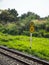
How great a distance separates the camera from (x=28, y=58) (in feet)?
52.5

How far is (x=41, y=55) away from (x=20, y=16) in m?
39.8

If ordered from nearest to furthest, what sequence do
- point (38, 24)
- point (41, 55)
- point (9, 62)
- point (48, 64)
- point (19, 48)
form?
point (48, 64) → point (9, 62) → point (41, 55) → point (19, 48) → point (38, 24)

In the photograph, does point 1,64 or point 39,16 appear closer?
point 1,64

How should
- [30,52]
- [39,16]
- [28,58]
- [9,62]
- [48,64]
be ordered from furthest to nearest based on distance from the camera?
[39,16] < [30,52] < [28,58] < [9,62] < [48,64]

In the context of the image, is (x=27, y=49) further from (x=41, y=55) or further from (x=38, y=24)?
(x=38, y=24)

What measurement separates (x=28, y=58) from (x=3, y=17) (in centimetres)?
3666

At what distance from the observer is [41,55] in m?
17.3

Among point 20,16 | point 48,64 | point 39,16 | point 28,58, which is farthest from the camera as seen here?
point 20,16

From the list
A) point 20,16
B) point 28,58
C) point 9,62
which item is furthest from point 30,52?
point 20,16

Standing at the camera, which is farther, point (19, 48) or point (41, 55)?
point (19, 48)

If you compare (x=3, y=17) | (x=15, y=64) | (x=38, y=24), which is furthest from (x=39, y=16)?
(x=15, y=64)

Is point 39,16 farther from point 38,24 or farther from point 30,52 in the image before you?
point 30,52

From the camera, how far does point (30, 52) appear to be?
731 inches

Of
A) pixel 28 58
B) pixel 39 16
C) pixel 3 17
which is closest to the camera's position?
pixel 28 58
